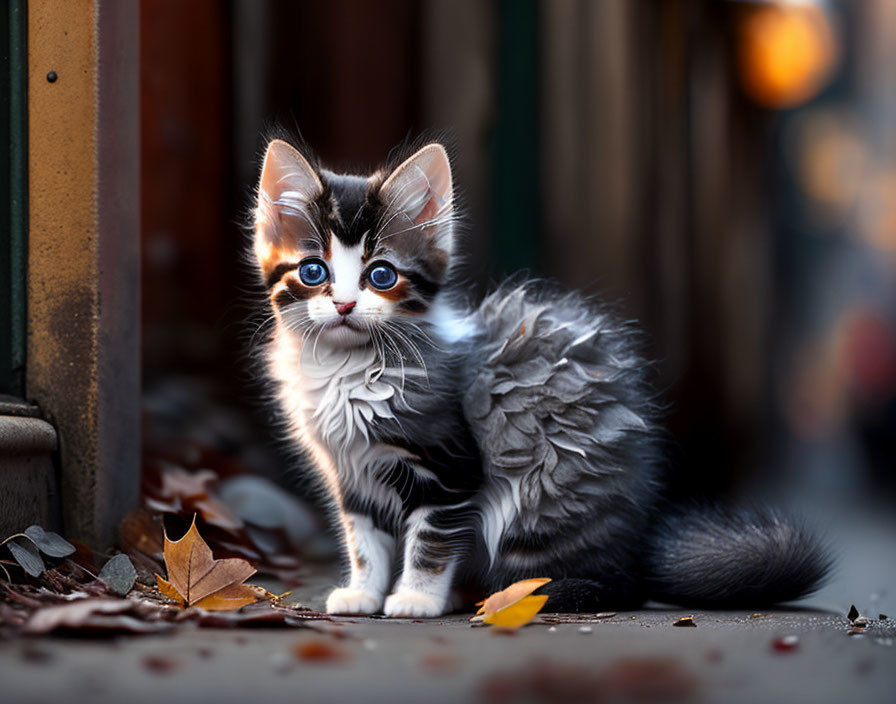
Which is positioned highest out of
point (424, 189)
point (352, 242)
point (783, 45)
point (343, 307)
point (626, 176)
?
point (783, 45)

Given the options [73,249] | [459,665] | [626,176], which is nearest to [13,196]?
[73,249]

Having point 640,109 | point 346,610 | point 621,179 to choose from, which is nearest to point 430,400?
point 346,610

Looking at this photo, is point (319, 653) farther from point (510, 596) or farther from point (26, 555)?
point (26, 555)

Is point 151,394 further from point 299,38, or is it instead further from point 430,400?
point 430,400

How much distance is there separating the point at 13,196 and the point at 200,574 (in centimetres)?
109

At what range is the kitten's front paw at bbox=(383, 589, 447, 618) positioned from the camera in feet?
6.75

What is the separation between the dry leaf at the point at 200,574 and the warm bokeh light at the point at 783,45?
7.97 m

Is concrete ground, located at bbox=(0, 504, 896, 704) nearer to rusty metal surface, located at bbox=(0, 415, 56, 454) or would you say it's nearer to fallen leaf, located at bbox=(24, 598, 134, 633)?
fallen leaf, located at bbox=(24, 598, 134, 633)

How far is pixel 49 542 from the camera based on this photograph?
2062 millimetres

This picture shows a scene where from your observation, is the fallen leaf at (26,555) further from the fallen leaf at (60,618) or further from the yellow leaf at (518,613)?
the yellow leaf at (518,613)

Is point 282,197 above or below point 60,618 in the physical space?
above

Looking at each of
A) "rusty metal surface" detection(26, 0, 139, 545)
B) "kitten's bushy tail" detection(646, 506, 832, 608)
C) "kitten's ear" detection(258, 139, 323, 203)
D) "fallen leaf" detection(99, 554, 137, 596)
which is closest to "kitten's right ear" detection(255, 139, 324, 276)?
"kitten's ear" detection(258, 139, 323, 203)

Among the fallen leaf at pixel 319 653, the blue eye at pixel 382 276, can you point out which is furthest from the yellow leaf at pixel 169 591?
the blue eye at pixel 382 276

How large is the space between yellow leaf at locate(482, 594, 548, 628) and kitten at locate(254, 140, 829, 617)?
0.29m
